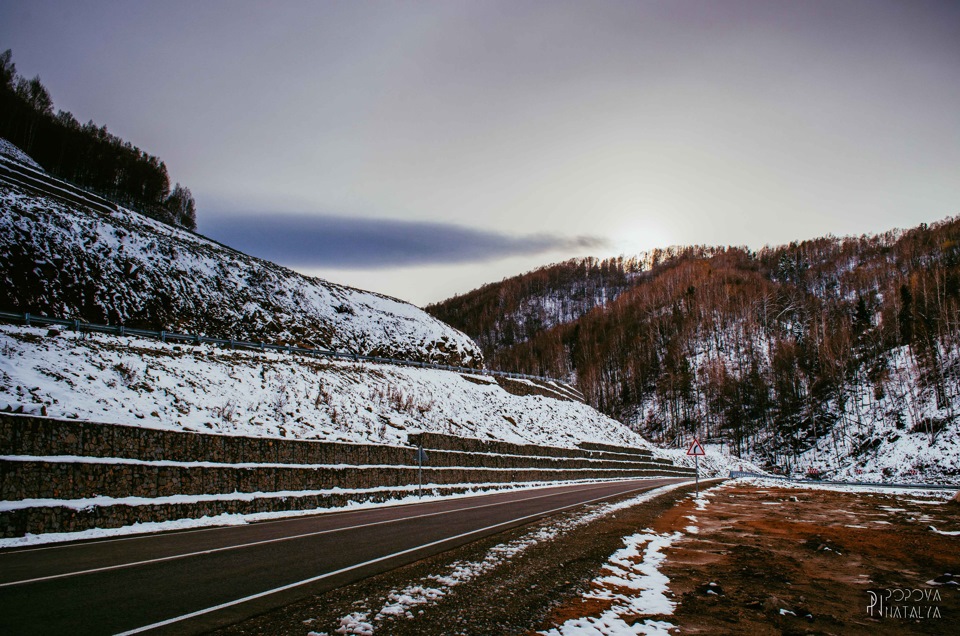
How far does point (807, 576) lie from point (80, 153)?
113057 mm

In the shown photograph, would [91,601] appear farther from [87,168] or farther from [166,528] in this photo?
[87,168]

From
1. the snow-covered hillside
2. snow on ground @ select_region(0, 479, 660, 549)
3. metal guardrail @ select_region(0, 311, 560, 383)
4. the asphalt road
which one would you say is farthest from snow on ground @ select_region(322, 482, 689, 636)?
the snow-covered hillside

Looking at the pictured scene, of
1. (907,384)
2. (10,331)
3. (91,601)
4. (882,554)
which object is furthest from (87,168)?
(907,384)

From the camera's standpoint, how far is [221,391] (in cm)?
2055

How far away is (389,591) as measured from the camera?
6.36 m

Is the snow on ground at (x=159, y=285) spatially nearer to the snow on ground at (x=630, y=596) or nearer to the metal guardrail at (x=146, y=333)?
the metal guardrail at (x=146, y=333)

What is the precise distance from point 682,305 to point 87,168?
135321 millimetres

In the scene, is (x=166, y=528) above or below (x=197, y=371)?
below

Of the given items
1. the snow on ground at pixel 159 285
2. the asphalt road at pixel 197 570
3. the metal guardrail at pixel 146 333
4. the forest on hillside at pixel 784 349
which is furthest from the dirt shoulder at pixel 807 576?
the forest on hillside at pixel 784 349

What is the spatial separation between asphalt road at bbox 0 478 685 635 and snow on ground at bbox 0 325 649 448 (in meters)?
5.96

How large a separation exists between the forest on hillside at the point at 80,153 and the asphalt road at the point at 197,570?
7221 cm

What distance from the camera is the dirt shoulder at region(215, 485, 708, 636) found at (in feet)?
16.7

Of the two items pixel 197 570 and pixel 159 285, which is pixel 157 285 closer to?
pixel 159 285

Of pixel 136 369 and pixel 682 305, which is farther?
pixel 682 305
